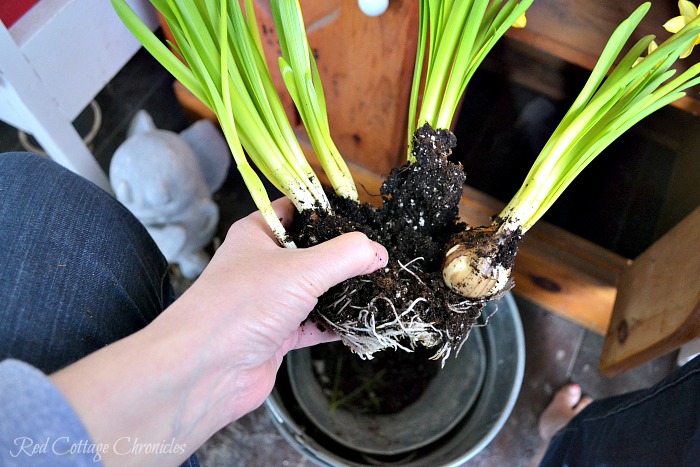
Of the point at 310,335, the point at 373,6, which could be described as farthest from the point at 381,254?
the point at 373,6

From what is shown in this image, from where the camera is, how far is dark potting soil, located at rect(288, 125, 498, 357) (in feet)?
2.27

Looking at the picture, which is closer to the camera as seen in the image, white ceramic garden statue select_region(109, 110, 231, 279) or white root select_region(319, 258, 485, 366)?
white root select_region(319, 258, 485, 366)

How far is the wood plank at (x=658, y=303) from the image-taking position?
85 centimetres

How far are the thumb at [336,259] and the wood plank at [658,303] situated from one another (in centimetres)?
53

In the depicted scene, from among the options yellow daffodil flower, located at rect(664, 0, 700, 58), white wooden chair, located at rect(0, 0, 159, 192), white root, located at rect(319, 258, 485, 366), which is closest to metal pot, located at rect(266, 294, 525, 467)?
white root, located at rect(319, 258, 485, 366)

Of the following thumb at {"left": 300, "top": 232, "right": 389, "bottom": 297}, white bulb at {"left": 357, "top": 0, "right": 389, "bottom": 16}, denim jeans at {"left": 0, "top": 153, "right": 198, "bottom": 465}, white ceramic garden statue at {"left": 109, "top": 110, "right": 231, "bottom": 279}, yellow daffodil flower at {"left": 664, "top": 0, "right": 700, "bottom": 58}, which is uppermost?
yellow daffodil flower at {"left": 664, "top": 0, "right": 700, "bottom": 58}

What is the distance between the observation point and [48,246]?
2.38ft

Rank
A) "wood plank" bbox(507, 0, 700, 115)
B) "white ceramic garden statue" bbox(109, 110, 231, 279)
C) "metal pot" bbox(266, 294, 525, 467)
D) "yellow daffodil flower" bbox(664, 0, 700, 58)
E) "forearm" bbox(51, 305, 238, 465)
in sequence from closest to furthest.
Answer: "forearm" bbox(51, 305, 238, 465) → "yellow daffodil flower" bbox(664, 0, 700, 58) → "wood plank" bbox(507, 0, 700, 115) → "metal pot" bbox(266, 294, 525, 467) → "white ceramic garden statue" bbox(109, 110, 231, 279)

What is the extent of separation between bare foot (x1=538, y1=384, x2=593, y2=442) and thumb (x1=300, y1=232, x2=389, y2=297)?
83cm

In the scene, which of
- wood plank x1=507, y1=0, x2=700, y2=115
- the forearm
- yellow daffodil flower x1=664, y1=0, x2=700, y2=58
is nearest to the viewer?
the forearm

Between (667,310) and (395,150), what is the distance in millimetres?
578

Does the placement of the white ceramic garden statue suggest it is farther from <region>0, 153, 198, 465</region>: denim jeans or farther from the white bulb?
the white bulb

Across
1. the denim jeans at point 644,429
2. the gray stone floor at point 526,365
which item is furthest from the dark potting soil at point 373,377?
the denim jeans at point 644,429

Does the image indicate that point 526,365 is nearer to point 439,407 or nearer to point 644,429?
point 439,407
